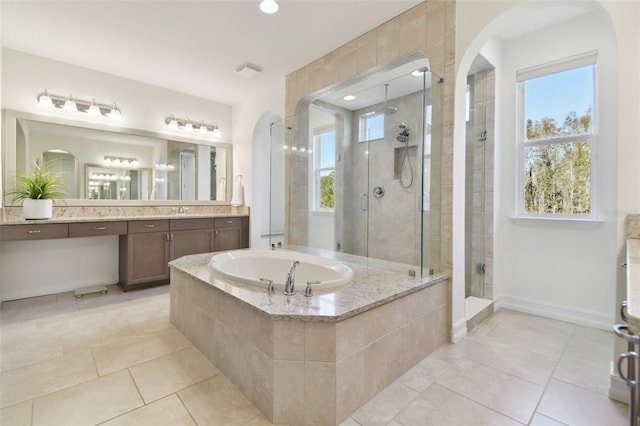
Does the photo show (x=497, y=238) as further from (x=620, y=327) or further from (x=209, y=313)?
(x=209, y=313)

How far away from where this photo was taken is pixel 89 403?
1.57 meters

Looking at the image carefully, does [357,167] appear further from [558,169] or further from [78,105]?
[78,105]

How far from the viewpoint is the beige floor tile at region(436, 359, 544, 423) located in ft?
5.07

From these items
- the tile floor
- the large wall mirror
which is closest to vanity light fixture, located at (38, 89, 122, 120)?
the large wall mirror

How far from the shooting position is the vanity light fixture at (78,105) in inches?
127

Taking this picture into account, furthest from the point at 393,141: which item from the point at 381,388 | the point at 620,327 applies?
the point at 620,327

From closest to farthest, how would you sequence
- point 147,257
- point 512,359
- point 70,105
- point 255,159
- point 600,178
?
point 512,359
point 600,178
point 70,105
point 147,257
point 255,159

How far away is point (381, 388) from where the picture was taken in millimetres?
1669

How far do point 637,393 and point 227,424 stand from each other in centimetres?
150

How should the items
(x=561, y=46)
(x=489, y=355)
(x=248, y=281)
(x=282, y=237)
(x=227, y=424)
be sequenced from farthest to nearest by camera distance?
(x=282, y=237), (x=561, y=46), (x=489, y=355), (x=248, y=281), (x=227, y=424)

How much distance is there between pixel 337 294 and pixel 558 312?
91.1 inches

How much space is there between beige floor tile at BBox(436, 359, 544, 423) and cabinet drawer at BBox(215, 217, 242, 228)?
10.5 ft

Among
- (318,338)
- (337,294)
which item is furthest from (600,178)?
(318,338)

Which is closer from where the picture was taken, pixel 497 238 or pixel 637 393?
pixel 637 393
